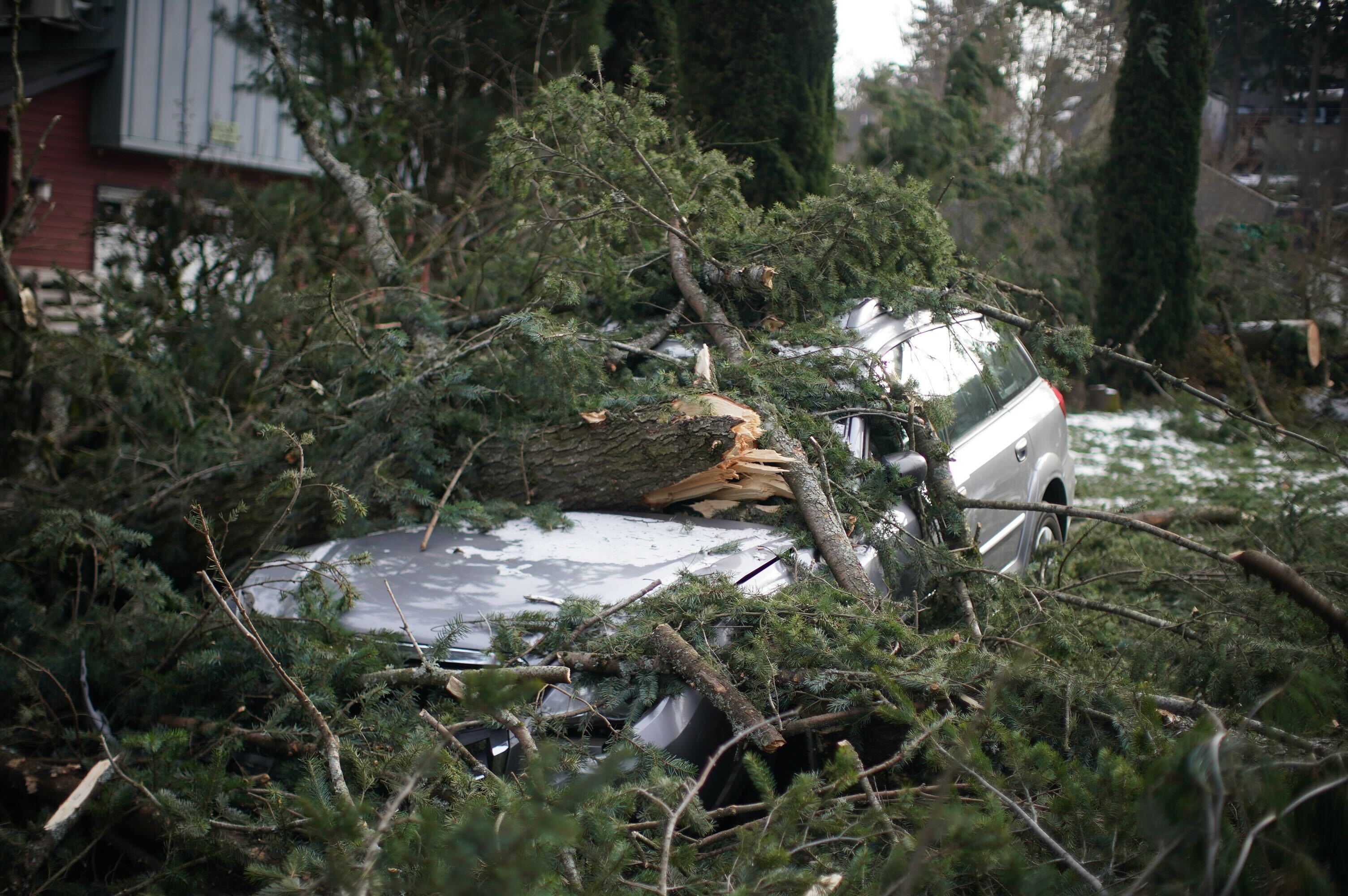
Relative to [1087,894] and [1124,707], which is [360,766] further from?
[1124,707]

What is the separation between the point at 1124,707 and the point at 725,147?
7.28m

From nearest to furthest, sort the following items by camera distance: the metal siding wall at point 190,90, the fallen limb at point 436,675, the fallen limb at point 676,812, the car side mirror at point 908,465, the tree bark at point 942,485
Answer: the fallen limb at point 676,812 → the fallen limb at point 436,675 → the car side mirror at point 908,465 → the tree bark at point 942,485 → the metal siding wall at point 190,90

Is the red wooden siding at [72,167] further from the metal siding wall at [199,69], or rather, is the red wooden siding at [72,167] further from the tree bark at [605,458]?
the tree bark at [605,458]

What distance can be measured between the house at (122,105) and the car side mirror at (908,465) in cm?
969

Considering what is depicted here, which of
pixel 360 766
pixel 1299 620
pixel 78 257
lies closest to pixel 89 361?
pixel 360 766

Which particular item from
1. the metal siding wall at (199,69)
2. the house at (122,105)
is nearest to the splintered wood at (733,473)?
the house at (122,105)

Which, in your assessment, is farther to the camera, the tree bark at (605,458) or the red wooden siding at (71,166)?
the red wooden siding at (71,166)

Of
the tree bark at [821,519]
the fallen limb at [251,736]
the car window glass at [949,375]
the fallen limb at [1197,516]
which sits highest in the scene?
the car window glass at [949,375]

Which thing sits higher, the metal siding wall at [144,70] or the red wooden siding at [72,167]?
the metal siding wall at [144,70]

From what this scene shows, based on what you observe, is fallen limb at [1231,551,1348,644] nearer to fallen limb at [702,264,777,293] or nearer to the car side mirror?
the car side mirror

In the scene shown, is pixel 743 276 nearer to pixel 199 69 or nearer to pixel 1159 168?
pixel 199 69

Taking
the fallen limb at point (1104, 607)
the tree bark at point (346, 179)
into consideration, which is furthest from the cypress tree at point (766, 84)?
the fallen limb at point (1104, 607)

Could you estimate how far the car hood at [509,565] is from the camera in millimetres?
2957

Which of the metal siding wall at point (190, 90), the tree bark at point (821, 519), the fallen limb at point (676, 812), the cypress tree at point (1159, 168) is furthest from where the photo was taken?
the cypress tree at point (1159, 168)
